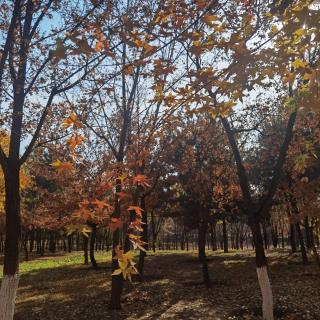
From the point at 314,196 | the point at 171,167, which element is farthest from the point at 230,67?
the point at 171,167

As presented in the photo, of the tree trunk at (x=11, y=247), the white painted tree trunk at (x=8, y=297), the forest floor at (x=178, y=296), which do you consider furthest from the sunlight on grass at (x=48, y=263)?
the white painted tree trunk at (x=8, y=297)

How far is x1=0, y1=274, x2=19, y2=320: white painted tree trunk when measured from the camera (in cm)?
779

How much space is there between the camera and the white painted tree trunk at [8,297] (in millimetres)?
7791

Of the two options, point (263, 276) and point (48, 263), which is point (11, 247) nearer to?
point (263, 276)

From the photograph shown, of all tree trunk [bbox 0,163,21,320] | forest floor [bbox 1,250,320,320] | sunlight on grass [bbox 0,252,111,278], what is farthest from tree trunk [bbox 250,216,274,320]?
sunlight on grass [bbox 0,252,111,278]

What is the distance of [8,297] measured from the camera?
790 cm

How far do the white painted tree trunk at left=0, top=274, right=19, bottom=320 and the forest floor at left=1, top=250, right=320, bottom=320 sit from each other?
4782mm

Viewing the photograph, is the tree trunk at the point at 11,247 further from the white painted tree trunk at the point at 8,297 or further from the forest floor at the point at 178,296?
the forest floor at the point at 178,296

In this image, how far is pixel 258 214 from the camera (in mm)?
11336

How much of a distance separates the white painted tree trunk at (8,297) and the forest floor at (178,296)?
478 cm

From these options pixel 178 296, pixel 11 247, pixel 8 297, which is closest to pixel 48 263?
pixel 178 296

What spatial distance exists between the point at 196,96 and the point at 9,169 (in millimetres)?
5346

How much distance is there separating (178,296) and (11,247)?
27.4ft

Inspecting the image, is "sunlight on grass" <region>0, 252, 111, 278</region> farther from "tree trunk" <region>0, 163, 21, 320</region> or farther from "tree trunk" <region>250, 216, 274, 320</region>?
"tree trunk" <region>0, 163, 21, 320</region>
